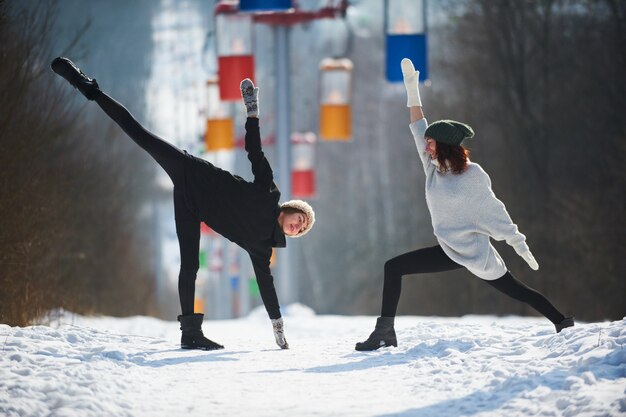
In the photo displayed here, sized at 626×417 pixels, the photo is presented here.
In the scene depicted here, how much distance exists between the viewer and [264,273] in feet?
29.0

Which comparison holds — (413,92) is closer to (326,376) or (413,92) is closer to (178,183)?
(178,183)

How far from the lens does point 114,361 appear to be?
310 inches

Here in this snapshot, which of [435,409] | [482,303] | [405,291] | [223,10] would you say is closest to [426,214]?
[405,291]

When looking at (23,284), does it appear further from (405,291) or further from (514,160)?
(405,291)

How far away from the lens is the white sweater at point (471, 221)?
8281 millimetres

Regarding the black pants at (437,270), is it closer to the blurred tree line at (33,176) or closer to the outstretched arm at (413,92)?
the outstretched arm at (413,92)

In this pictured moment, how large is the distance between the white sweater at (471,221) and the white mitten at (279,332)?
55.1 inches

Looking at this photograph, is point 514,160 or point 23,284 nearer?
point 23,284

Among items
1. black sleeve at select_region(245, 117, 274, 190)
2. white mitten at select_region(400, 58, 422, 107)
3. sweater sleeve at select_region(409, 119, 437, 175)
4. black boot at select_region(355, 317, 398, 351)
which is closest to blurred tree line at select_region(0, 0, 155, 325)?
black sleeve at select_region(245, 117, 274, 190)

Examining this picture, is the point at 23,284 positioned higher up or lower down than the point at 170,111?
lower down

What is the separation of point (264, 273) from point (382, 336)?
0.94 meters

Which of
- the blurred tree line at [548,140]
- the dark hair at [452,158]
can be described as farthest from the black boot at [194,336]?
the blurred tree line at [548,140]

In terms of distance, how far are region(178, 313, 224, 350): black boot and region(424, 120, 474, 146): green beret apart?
214 centimetres

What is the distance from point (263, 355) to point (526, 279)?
40.8ft
